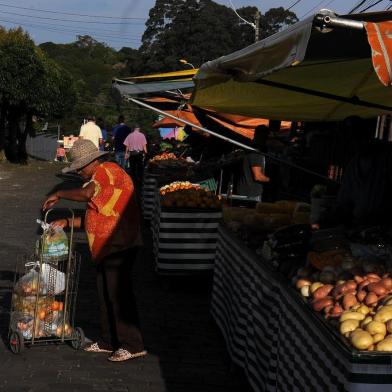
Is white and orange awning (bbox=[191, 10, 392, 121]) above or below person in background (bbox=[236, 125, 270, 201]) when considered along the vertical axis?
above

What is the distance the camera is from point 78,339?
21.7 feet

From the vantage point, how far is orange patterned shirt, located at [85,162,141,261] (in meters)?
6.21

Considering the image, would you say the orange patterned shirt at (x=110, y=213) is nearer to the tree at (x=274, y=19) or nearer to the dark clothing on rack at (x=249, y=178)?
the dark clothing on rack at (x=249, y=178)

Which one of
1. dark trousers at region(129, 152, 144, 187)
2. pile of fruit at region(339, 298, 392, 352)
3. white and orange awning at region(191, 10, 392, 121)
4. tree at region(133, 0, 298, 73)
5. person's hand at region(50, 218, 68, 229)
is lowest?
dark trousers at region(129, 152, 144, 187)

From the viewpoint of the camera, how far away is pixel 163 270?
357 inches

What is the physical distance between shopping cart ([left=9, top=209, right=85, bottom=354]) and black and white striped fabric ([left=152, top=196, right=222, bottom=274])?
8.30 ft

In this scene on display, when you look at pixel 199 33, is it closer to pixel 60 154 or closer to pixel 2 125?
pixel 60 154

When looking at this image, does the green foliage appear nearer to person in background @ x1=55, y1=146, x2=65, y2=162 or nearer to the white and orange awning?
person in background @ x1=55, y1=146, x2=65, y2=162

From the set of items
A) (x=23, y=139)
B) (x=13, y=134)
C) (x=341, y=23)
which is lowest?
(x=23, y=139)

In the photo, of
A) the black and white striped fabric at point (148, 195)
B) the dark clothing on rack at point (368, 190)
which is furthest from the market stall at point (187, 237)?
the black and white striped fabric at point (148, 195)

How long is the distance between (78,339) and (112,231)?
3.47 feet

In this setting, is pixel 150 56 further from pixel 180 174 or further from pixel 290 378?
pixel 290 378

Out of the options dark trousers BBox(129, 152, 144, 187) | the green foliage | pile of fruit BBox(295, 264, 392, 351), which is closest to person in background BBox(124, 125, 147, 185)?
dark trousers BBox(129, 152, 144, 187)

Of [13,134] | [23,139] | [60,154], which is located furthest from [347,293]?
[60,154]
